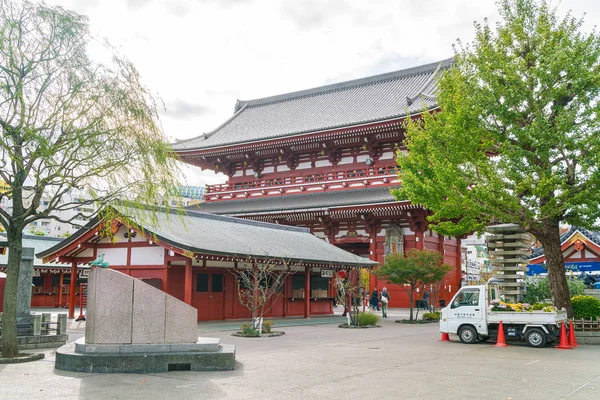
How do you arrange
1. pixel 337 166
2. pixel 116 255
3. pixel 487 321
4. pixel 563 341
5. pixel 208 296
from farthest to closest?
pixel 337 166 → pixel 208 296 → pixel 116 255 → pixel 487 321 → pixel 563 341

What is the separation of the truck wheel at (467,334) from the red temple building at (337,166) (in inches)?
516

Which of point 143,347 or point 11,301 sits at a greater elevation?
point 11,301

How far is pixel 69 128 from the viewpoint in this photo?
1152 centimetres

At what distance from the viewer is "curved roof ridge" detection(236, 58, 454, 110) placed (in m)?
39.0

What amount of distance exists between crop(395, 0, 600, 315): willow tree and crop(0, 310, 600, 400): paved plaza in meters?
4.22

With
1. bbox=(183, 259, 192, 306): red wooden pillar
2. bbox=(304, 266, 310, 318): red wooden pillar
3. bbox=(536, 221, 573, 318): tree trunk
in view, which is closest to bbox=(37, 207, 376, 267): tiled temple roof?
bbox=(183, 259, 192, 306): red wooden pillar

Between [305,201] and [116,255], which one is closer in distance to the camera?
[116,255]

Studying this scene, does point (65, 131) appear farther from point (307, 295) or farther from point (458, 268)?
point (458, 268)

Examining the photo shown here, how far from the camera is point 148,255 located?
21297 millimetres

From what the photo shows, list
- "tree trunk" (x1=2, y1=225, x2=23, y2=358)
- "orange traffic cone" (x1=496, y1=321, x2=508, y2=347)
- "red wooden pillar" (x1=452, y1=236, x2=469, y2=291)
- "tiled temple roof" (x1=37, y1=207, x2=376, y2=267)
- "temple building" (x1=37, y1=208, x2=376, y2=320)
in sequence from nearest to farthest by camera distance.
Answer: "tree trunk" (x1=2, y1=225, x2=23, y2=358) → "orange traffic cone" (x1=496, y1=321, x2=508, y2=347) → "tiled temple roof" (x1=37, y1=207, x2=376, y2=267) → "temple building" (x1=37, y1=208, x2=376, y2=320) → "red wooden pillar" (x1=452, y1=236, x2=469, y2=291)

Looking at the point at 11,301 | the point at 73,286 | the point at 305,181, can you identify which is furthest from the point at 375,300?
the point at 11,301

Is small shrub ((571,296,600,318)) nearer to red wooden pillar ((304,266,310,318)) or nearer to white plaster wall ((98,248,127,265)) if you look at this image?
red wooden pillar ((304,266,310,318))

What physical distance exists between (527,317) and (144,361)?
10711 millimetres

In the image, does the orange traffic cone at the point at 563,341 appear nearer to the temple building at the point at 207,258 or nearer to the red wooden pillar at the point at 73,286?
the temple building at the point at 207,258
